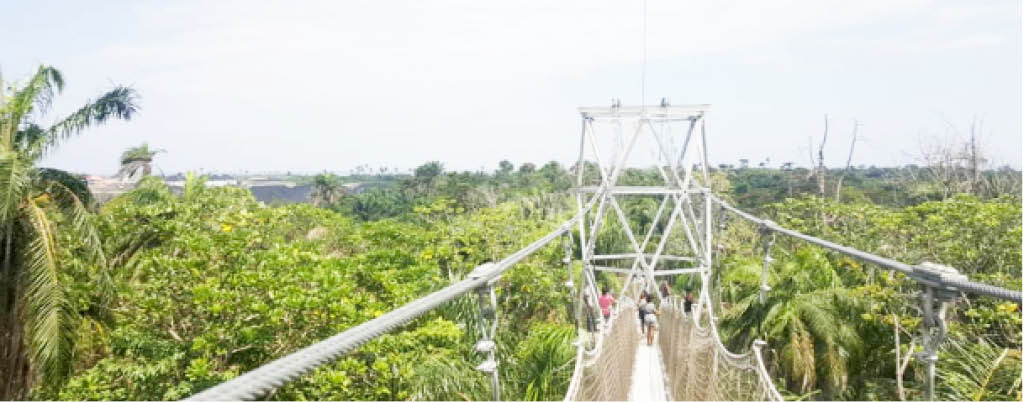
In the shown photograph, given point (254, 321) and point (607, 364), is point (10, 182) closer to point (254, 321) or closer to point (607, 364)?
point (254, 321)

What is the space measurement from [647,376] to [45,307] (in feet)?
16.2

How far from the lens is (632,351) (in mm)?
6301

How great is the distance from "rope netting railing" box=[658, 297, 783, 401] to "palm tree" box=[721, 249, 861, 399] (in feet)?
4.67

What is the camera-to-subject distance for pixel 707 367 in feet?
14.4

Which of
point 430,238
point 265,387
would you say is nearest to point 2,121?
point 430,238

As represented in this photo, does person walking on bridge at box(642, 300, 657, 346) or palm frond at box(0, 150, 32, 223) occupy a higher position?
palm frond at box(0, 150, 32, 223)

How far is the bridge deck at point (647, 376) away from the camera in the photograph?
546 centimetres

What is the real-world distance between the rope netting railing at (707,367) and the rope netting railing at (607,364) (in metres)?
0.38

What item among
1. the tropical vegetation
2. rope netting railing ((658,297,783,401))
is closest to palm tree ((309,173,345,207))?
the tropical vegetation

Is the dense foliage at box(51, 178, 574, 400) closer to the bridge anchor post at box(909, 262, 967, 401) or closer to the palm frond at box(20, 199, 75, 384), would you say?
the palm frond at box(20, 199, 75, 384)

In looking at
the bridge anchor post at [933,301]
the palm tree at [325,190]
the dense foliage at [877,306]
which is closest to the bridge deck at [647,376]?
the dense foliage at [877,306]

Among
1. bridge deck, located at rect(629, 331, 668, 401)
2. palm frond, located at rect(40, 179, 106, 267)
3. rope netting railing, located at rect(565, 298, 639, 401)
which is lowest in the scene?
bridge deck, located at rect(629, 331, 668, 401)

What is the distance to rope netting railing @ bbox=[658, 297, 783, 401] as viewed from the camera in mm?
3359

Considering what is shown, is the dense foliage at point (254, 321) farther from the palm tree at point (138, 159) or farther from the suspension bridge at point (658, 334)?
the palm tree at point (138, 159)
